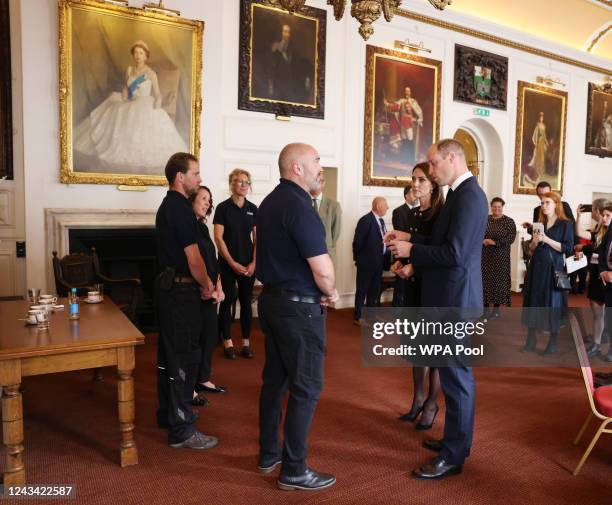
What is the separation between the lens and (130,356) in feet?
10.1

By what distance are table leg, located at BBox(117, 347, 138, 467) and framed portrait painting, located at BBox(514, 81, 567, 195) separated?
9459mm

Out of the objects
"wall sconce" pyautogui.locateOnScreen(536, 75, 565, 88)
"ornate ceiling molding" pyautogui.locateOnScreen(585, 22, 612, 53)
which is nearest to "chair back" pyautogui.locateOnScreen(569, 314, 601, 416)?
"wall sconce" pyautogui.locateOnScreen(536, 75, 565, 88)

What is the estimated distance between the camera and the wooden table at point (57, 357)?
9.21ft

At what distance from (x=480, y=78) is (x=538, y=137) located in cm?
208

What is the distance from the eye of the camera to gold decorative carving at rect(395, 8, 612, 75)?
906 cm

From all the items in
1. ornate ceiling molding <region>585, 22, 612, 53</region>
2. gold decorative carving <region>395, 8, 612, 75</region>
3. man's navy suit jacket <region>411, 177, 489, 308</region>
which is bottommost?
man's navy suit jacket <region>411, 177, 489, 308</region>

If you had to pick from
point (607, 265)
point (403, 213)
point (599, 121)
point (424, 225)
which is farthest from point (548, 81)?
point (424, 225)

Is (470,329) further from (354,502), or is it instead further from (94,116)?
(94,116)

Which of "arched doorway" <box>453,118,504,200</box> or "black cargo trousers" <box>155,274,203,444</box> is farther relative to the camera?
"arched doorway" <box>453,118,504,200</box>

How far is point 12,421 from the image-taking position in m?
2.83

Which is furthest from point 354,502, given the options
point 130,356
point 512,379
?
point 512,379

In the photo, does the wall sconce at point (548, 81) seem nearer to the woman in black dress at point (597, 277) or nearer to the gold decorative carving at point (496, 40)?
the gold decorative carving at point (496, 40)

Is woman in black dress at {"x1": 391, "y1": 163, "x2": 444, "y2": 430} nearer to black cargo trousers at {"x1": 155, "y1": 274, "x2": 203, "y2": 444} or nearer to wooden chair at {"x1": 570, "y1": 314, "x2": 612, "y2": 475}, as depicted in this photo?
wooden chair at {"x1": 570, "y1": 314, "x2": 612, "y2": 475}

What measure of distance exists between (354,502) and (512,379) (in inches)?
108
